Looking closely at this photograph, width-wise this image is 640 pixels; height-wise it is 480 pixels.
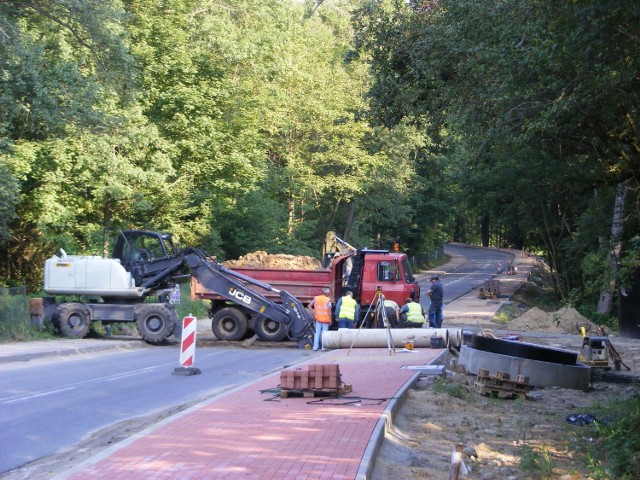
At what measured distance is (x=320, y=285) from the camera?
24891 mm

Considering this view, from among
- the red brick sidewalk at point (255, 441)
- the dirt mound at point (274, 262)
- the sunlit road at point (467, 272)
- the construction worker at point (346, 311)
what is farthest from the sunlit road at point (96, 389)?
the sunlit road at point (467, 272)

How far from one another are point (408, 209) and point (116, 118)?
102 feet

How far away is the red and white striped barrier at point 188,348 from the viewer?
15363 mm

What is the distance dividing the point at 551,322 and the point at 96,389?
2287 cm

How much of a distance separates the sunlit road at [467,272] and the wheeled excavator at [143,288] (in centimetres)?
1752

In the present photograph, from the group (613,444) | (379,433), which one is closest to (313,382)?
(379,433)

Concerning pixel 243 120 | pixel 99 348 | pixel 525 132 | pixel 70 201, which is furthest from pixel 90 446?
pixel 243 120

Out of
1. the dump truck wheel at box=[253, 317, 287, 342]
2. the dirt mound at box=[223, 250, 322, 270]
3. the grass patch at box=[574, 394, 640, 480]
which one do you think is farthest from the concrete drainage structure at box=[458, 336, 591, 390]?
the dirt mound at box=[223, 250, 322, 270]

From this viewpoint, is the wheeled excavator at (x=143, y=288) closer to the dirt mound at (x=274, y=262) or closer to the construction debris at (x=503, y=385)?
the dirt mound at (x=274, y=262)

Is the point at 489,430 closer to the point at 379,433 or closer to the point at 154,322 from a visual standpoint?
the point at 379,433

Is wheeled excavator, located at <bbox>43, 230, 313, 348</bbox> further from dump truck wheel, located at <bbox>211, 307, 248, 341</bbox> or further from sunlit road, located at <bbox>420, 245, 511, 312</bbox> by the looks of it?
sunlit road, located at <bbox>420, 245, 511, 312</bbox>

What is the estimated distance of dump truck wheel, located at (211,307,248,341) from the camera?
939 inches

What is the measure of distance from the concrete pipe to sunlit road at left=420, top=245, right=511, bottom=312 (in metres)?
18.2

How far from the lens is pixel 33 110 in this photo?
24.0 metres
